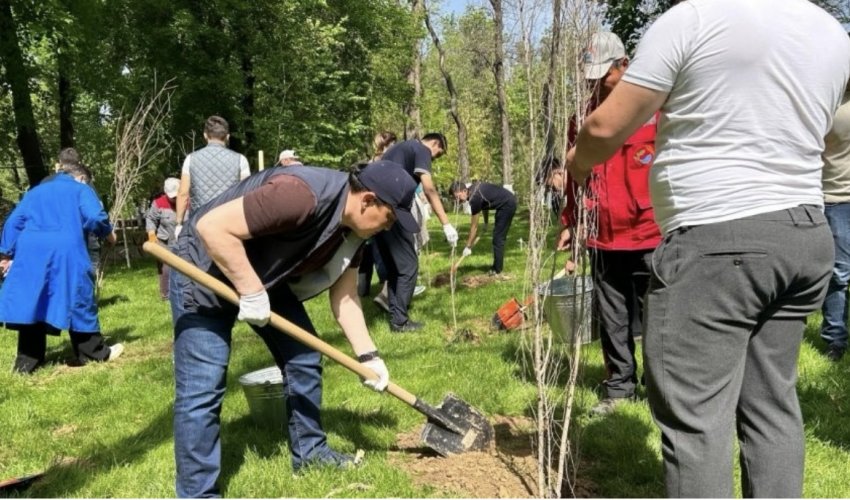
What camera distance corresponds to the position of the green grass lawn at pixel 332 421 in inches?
121

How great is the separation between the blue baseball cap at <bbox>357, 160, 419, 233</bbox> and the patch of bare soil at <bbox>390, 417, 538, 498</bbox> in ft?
4.40

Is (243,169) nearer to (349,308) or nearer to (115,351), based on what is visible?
(115,351)

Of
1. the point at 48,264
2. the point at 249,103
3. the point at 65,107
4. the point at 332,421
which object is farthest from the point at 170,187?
the point at 65,107

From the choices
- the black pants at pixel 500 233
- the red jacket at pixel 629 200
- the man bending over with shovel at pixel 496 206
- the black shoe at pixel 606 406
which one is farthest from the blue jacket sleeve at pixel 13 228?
the black pants at pixel 500 233

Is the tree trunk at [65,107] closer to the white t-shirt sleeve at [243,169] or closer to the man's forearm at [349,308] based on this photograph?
the white t-shirt sleeve at [243,169]

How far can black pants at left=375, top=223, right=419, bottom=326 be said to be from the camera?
6.02 metres

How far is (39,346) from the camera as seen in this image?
17.8 feet

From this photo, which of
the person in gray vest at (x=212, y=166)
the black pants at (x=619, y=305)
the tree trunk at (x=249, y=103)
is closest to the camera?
the black pants at (x=619, y=305)

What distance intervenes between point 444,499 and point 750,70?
83.8 inches

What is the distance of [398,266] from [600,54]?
365cm

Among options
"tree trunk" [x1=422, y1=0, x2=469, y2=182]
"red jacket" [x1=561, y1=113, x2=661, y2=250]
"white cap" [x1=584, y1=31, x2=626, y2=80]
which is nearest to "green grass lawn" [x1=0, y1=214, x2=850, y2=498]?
"red jacket" [x1=561, y1=113, x2=661, y2=250]

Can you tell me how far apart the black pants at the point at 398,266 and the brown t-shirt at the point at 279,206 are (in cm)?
345

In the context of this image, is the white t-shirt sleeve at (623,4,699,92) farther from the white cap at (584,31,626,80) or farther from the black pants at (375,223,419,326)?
the black pants at (375,223,419,326)

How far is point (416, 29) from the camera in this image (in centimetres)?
2269
